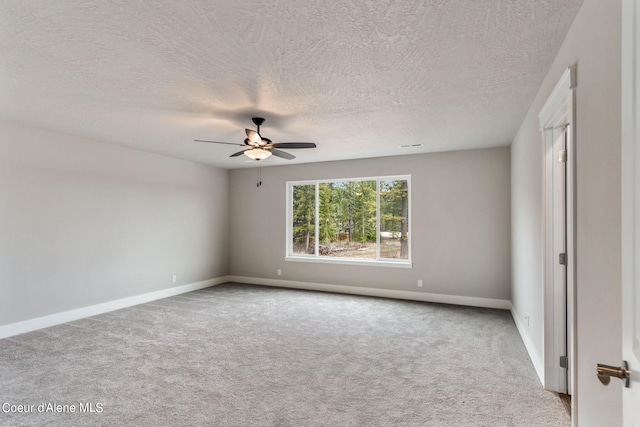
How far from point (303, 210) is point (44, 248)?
4.20 meters

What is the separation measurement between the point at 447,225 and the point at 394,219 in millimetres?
931

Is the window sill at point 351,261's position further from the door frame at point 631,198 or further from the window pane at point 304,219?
the door frame at point 631,198

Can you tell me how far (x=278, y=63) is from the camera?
239 cm

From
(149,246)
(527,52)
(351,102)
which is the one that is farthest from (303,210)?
(527,52)

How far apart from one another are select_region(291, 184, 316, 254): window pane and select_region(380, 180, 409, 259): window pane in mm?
1469

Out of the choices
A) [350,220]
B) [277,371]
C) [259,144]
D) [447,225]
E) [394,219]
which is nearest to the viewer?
[277,371]

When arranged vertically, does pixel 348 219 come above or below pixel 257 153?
below

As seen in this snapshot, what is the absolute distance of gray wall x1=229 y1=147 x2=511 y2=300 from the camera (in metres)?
5.11

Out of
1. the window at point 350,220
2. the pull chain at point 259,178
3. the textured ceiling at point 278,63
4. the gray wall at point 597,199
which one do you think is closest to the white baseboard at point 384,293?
the window at point 350,220

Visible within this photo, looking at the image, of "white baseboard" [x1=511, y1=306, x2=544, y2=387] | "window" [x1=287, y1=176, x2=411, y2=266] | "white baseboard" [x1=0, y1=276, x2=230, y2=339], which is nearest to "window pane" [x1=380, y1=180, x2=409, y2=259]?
"window" [x1=287, y1=176, x2=411, y2=266]

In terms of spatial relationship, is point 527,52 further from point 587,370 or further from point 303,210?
point 303,210

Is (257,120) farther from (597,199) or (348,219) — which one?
(348,219)

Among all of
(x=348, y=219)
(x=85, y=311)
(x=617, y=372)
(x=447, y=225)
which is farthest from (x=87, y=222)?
(x=617, y=372)

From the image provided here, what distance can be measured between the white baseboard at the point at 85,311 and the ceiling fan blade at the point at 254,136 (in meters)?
3.51
